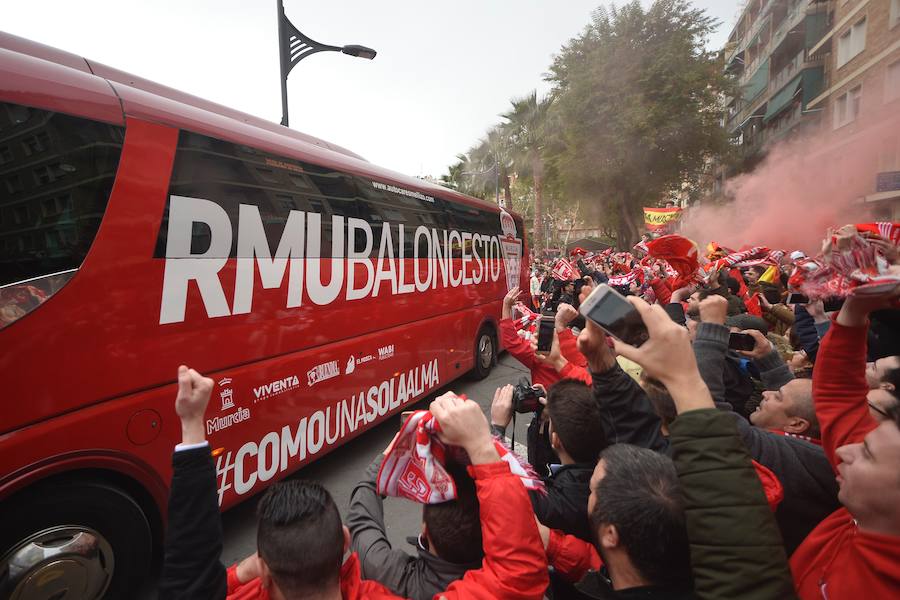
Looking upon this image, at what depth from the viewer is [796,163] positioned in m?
22.2

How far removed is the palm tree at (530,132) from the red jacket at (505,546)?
97.1 ft

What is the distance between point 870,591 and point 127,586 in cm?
341

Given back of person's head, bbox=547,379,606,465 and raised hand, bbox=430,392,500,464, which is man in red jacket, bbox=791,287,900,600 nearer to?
back of person's head, bbox=547,379,606,465

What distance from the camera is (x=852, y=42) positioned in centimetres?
1912

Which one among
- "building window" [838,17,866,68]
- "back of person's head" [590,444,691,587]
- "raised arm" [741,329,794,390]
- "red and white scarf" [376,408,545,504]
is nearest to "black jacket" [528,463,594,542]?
"red and white scarf" [376,408,545,504]

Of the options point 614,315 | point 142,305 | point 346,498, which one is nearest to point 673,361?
point 614,315

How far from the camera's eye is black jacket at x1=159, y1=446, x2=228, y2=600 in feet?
4.09

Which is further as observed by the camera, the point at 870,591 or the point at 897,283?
the point at 897,283

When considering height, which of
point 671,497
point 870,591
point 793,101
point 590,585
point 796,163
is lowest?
point 590,585

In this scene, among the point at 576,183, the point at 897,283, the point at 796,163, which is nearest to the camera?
the point at 897,283

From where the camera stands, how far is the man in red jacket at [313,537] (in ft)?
3.94

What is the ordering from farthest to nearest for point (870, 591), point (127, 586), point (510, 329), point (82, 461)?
point (510, 329) → point (127, 586) → point (82, 461) → point (870, 591)

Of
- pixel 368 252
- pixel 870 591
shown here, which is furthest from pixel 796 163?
pixel 870 591

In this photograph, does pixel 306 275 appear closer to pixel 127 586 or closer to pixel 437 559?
pixel 127 586
